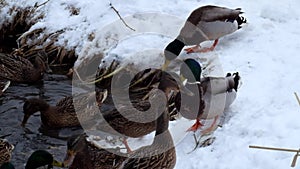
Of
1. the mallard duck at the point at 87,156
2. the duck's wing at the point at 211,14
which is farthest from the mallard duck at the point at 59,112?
the duck's wing at the point at 211,14

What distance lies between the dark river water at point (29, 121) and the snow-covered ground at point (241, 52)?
0.60 m

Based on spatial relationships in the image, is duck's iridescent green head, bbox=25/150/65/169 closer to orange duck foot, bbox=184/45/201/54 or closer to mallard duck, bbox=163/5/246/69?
mallard duck, bbox=163/5/246/69

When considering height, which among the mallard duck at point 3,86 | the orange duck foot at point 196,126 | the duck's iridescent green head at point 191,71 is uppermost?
the duck's iridescent green head at point 191,71

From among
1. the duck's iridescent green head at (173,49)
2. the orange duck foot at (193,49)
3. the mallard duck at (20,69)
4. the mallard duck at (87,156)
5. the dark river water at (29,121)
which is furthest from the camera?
the mallard duck at (20,69)

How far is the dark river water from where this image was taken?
6.51 metres

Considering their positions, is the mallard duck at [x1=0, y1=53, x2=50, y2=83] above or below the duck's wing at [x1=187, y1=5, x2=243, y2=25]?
below

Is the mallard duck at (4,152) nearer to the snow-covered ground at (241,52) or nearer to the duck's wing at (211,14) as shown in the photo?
the snow-covered ground at (241,52)

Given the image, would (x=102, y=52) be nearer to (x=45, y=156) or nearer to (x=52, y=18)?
A: (x=52, y=18)

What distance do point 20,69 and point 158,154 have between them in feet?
11.6

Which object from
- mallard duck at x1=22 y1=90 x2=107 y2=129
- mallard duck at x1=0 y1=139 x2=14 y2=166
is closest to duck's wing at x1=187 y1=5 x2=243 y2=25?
mallard duck at x1=22 y1=90 x2=107 y2=129

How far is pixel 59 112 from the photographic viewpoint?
707 cm

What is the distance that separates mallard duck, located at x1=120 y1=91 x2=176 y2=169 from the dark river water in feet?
4.60

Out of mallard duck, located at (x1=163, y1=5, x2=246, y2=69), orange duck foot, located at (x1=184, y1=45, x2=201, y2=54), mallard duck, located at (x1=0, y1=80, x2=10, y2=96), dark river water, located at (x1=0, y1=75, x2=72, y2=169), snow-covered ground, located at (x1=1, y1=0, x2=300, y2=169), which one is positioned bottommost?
dark river water, located at (x1=0, y1=75, x2=72, y2=169)

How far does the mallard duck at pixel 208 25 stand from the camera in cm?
765
